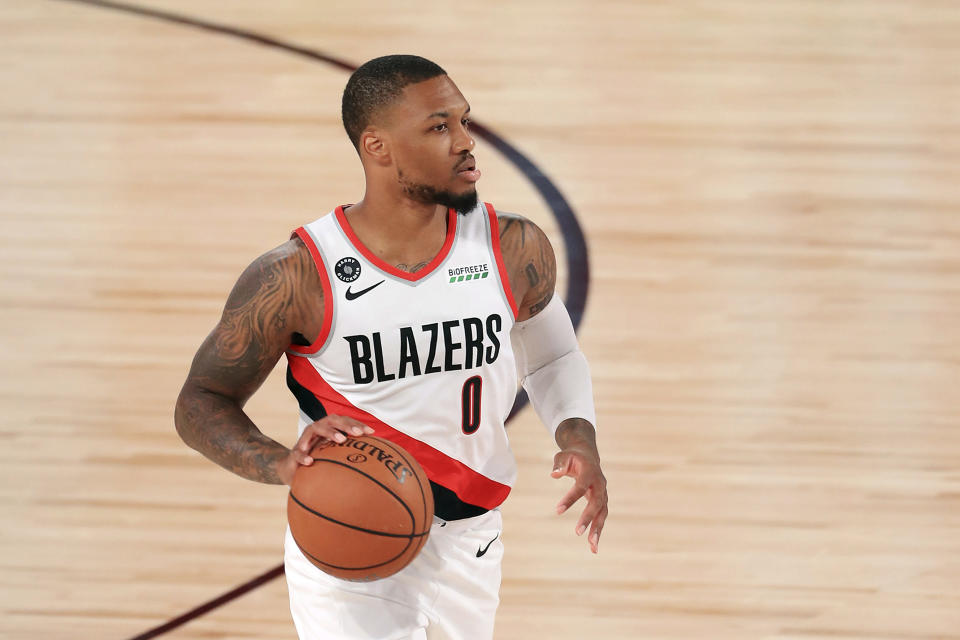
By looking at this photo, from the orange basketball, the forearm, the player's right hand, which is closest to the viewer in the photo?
the player's right hand

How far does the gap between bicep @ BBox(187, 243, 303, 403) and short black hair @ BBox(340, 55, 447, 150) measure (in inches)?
15.3

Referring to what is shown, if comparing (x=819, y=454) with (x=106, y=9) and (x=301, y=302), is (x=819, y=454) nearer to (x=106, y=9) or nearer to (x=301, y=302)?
(x=301, y=302)

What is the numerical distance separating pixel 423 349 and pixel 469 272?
0.23m

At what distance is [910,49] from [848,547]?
14.4 feet

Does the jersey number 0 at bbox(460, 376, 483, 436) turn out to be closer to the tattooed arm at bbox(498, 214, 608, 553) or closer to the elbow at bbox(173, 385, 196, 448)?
the tattooed arm at bbox(498, 214, 608, 553)

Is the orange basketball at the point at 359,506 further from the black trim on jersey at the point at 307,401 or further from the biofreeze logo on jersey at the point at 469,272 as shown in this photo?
the biofreeze logo on jersey at the point at 469,272

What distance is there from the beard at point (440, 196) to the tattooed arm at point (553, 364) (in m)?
0.24

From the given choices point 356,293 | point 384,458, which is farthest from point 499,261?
point 384,458

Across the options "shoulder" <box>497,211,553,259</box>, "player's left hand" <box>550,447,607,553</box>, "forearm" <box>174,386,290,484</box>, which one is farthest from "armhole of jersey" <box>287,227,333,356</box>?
"player's left hand" <box>550,447,607,553</box>

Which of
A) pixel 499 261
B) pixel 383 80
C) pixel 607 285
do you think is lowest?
pixel 607 285

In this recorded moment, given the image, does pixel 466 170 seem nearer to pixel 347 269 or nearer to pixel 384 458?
pixel 347 269

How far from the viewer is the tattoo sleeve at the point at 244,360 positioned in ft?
9.36

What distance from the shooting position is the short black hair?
2834 mm

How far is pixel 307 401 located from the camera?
120 inches
